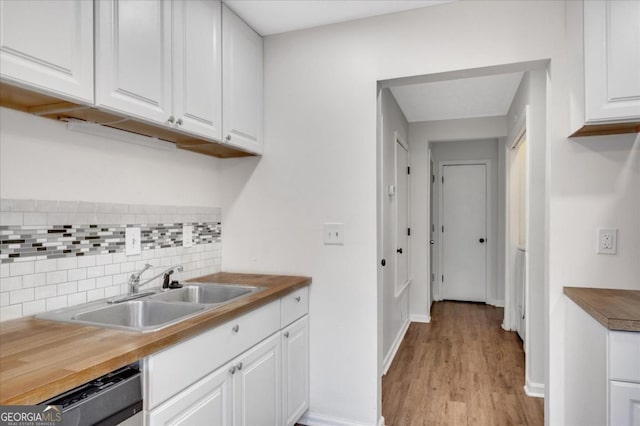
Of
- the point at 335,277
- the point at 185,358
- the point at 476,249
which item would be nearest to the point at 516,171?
the point at 476,249

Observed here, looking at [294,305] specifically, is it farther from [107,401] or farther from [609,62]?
[609,62]

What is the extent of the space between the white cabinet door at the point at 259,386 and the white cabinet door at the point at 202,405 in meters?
0.07

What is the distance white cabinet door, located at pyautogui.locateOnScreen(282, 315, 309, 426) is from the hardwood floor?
61 cm

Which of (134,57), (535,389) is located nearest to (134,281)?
(134,57)

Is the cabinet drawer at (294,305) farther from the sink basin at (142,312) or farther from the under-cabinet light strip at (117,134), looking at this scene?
the under-cabinet light strip at (117,134)

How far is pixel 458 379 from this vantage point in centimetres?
300

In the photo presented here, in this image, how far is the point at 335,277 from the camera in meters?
2.29

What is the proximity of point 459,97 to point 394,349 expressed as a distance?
2.55m

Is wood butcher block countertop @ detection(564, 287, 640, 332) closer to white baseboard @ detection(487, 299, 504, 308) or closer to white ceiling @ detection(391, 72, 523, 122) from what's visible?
white ceiling @ detection(391, 72, 523, 122)

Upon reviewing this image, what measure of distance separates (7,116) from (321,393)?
2063 mm

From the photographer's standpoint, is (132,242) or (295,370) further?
(295,370)

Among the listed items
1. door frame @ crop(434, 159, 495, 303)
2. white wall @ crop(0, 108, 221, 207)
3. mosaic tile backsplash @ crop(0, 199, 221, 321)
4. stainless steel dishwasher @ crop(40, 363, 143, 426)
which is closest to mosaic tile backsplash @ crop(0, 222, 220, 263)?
mosaic tile backsplash @ crop(0, 199, 221, 321)

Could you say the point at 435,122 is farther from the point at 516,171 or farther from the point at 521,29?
the point at 521,29

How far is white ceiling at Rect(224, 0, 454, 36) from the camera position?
206 centimetres
